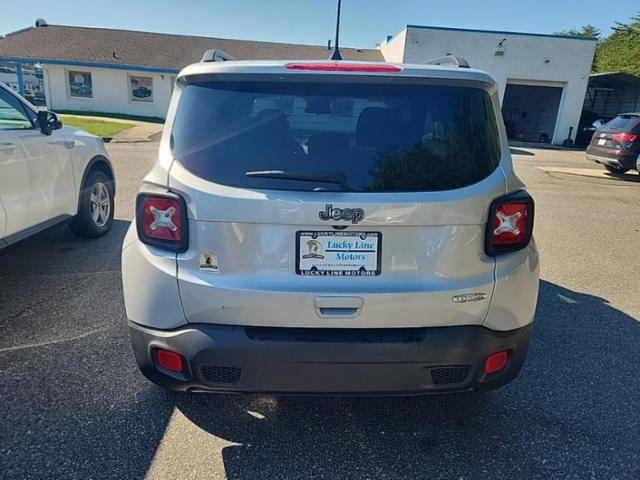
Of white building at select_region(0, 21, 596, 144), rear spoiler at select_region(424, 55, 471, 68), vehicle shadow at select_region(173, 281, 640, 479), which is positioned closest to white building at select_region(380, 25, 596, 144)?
white building at select_region(0, 21, 596, 144)

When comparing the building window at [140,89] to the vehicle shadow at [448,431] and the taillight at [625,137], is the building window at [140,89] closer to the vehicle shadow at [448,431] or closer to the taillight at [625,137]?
the taillight at [625,137]

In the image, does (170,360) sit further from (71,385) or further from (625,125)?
(625,125)

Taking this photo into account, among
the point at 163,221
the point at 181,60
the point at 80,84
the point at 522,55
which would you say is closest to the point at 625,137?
the point at 163,221

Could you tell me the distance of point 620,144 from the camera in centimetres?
1281

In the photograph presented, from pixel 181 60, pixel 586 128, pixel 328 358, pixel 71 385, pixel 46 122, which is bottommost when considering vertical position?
pixel 71 385

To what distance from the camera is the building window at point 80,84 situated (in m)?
27.3

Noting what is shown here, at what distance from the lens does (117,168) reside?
34.5ft

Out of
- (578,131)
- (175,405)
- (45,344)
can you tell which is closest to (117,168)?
(45,344)

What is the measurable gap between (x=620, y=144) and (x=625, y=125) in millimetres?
645

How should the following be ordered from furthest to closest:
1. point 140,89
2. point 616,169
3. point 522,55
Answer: point 140,89
point 522,55
point 616,169

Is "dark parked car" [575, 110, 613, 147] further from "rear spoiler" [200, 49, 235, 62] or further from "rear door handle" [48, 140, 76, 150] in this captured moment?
"rear spoiler" [200, 49, 235, 62]

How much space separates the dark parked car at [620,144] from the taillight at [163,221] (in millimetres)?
14133


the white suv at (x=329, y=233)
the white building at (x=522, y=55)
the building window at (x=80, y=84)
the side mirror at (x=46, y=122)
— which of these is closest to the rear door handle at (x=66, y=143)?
the side mirror at (x=46, y=122)

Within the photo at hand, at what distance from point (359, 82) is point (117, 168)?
32.2ft
